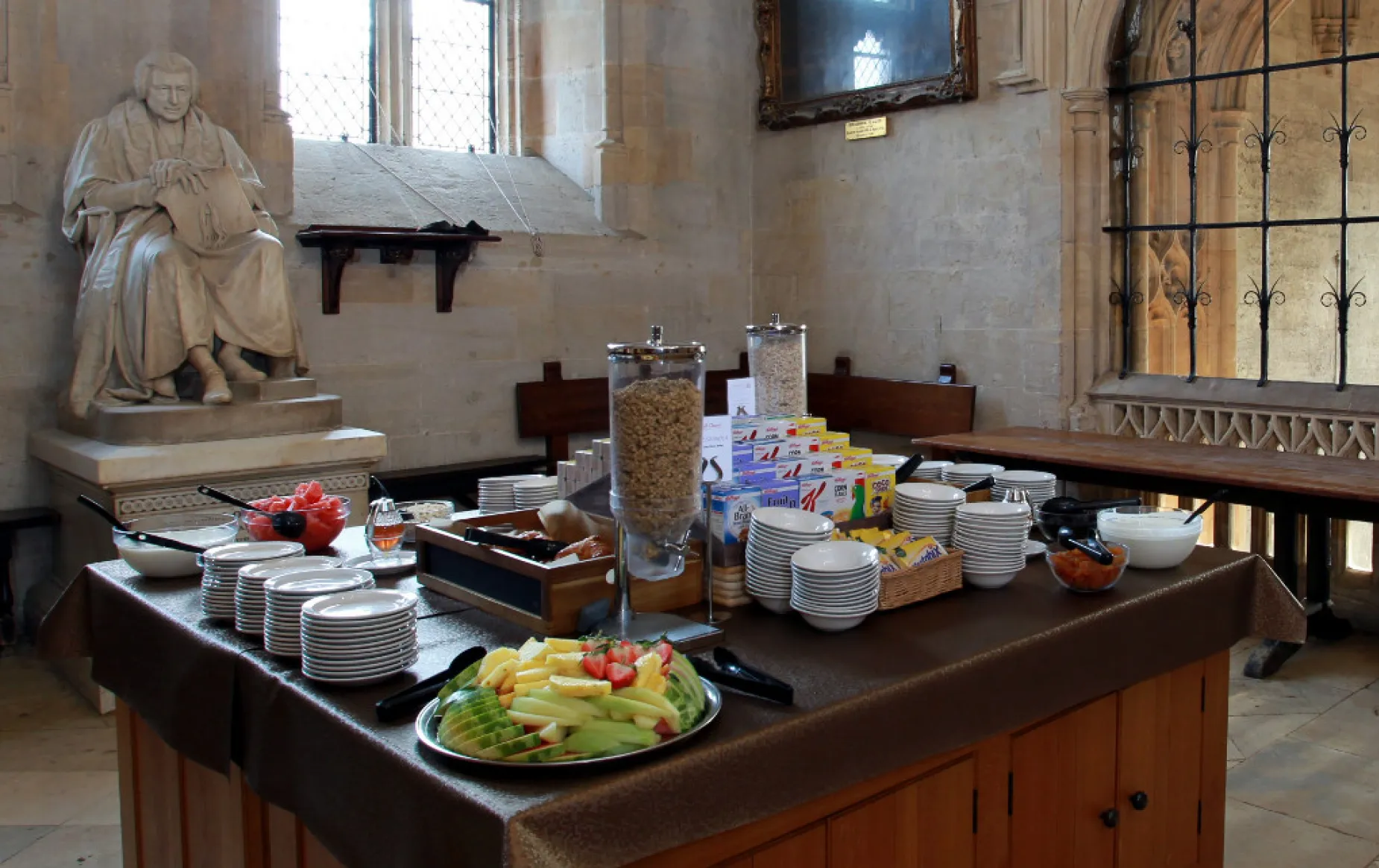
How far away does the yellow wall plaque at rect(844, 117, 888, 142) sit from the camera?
626cm

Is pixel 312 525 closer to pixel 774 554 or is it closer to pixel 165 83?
pixel 774 554

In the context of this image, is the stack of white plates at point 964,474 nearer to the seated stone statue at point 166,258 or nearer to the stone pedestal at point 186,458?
the stone pedestal at point 186,458

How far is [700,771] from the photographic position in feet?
4.85

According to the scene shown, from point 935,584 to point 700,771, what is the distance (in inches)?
31.7

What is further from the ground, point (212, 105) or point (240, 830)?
point (212, 105)

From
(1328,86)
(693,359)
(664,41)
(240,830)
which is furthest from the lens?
(1328,86)

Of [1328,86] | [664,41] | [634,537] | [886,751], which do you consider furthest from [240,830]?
[1328,86]

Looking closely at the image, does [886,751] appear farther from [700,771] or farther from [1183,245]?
[1183,245]

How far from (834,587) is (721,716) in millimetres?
399

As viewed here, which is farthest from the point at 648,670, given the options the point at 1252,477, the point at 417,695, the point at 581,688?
the point at 1252,477

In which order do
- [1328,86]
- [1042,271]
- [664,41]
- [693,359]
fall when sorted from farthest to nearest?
[1328,86], [664,41], [1042,271], [693,359]

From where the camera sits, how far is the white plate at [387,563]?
2393 mm

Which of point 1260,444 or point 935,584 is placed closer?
point 935,584

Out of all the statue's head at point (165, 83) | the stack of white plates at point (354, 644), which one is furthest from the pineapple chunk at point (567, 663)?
the statue's head at point (165, 83)
